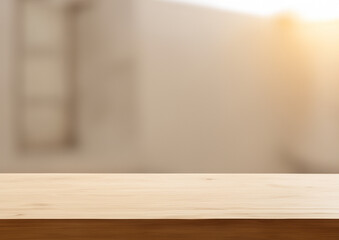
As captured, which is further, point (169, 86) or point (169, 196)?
point (169, 86)

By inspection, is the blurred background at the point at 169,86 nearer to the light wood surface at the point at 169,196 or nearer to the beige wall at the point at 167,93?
the beige wall at the point at 167,93

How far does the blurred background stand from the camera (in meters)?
0.81

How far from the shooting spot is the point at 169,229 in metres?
0.29

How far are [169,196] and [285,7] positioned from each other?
2.04ft

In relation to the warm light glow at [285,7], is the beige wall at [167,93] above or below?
below

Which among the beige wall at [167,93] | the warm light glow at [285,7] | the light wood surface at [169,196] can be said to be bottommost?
the light wood surface at [169,196]

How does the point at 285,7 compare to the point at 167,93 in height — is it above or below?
above

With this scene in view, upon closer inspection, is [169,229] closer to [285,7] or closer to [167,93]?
[167,93]

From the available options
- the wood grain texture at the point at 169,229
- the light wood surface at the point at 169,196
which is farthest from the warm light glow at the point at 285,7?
the wood grain texture at the point at 169,229

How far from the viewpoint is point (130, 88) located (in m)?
0.83

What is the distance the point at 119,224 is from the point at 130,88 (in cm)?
57

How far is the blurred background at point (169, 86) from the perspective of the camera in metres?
0.81

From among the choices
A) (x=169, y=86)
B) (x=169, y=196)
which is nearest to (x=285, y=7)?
(x=169, y=86)

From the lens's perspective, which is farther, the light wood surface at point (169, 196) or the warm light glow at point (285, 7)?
the warm light glow at point (285, 7)
